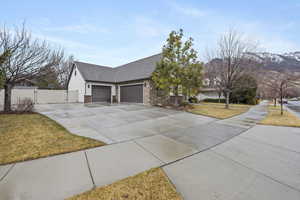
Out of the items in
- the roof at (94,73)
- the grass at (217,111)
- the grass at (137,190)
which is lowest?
the grass at (137,190)

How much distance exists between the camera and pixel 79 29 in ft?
38.8

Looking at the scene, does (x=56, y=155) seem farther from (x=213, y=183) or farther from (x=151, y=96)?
(x=151, y=96)

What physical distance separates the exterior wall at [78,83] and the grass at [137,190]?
54.5 feet

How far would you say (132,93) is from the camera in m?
15.7

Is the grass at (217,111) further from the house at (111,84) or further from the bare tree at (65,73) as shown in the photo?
the bare tree at (65,73)

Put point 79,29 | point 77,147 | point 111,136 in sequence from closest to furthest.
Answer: point 77,147 < point 111,136 < point 79,29

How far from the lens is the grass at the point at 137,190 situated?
179 cm

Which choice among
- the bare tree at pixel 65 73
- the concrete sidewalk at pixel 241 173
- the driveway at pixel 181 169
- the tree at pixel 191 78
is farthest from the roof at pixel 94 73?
the concrete sidewalk at pixel 241 173

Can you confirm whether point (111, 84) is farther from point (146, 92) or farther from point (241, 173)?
point (241, 173)

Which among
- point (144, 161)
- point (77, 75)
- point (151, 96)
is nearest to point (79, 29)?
point (77, 75)

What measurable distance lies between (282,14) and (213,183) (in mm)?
13854

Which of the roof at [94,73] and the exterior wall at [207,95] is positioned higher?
the roof at [94,73]

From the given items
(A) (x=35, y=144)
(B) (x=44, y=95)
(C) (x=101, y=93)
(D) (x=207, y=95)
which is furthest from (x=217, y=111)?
(B) (x=44, y=95)

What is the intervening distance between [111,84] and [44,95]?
8.71 m
